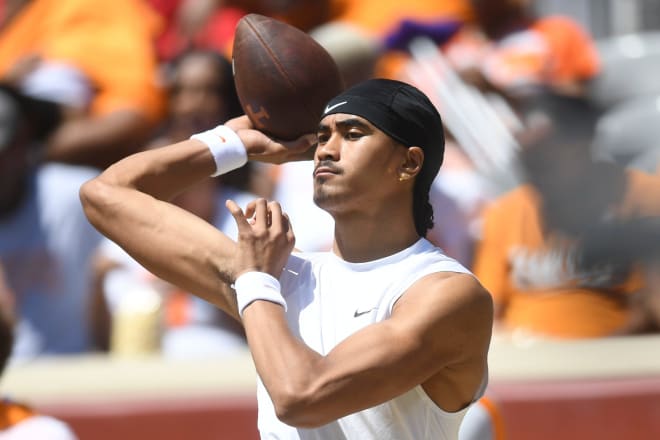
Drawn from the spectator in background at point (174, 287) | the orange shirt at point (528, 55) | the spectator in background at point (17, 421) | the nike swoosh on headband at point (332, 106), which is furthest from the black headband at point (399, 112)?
the orange shirt at point (528, 55)

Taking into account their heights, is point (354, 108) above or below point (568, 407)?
above

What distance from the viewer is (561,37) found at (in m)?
6.09

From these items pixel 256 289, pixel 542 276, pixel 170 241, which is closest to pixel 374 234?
pixel 256 289

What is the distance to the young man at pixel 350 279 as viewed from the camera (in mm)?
2449

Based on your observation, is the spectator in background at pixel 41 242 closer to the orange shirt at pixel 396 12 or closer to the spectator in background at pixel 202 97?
the spectator in background at pixel 202 97

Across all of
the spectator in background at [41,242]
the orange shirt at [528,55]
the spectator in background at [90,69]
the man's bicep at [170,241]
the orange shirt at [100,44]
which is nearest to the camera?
the man's bicep at [170,241]

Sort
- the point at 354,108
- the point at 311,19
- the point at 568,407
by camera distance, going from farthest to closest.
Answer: the point at 311,19 → the point at 568,407 → the point at 354,108

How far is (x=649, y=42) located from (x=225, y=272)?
440cm

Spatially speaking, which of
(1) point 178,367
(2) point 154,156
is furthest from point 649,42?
(2) point 154,156

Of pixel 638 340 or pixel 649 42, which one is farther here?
pixel 649 42

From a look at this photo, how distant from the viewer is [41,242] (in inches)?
216

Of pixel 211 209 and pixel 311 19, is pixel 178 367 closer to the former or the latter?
pixel 211 209

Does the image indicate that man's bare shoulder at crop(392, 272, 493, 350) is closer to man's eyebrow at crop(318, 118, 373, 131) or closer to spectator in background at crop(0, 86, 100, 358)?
man's eyebrow at crop(318, 118, 373, 131)

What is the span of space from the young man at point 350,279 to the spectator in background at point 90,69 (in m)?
2.85
